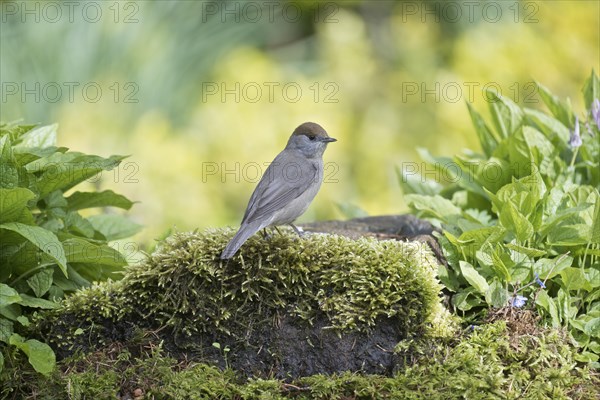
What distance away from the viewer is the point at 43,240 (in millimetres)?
3752

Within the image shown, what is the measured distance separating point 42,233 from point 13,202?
0.69 feet

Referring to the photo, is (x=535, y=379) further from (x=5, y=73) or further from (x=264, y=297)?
(x=5, y=73)

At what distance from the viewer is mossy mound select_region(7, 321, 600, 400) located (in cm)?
358

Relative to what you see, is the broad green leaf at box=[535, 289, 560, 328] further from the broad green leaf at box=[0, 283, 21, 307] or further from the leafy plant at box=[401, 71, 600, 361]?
the broad green leaf at box=[0, 283, 21, 307]

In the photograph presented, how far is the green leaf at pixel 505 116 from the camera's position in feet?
17.1

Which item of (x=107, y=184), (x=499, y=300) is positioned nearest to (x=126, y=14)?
(x=107, y=184)

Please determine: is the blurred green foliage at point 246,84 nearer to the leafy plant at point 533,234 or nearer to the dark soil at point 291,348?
the leafy plant at point 533,234

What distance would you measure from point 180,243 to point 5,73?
6581mm

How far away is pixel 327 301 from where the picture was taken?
3770 millimetres

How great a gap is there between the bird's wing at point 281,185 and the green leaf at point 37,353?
46.3 inches

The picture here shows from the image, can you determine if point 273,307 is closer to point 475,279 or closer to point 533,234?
point 475,279

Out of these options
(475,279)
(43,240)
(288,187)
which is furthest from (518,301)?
(43,240)

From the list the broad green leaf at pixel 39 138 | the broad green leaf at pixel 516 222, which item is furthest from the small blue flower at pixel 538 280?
the broad green leaf at pixel 39 138

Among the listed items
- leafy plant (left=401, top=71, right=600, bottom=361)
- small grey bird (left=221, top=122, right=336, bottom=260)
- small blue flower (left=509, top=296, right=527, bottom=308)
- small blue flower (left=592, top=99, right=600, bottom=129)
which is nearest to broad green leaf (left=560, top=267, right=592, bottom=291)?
leafy plant (left=401, top=71, right=600, bottom=361)
